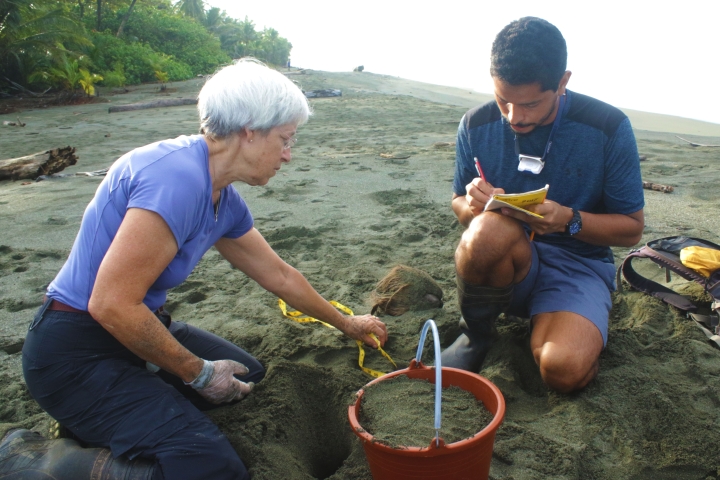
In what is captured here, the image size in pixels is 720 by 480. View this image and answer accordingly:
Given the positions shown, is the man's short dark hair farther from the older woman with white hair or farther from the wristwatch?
the older woman with white hair

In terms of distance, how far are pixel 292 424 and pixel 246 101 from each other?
1.32 metres

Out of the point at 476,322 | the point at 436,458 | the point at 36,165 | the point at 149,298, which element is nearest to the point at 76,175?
the point at 36,165

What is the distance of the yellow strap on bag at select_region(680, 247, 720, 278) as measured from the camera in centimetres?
278

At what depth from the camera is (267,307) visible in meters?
3.29

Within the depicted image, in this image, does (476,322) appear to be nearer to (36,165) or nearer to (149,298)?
(149,298)

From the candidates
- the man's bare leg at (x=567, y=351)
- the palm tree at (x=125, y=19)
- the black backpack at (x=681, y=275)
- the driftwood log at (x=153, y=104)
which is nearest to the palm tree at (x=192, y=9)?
the palm tree at (x=125, y=19)

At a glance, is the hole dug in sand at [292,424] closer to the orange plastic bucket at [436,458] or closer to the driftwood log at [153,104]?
the orange plastic bucket at [436,458]

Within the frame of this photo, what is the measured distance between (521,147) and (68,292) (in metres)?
2.08

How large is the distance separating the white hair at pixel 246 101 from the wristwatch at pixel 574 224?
130 centimetres

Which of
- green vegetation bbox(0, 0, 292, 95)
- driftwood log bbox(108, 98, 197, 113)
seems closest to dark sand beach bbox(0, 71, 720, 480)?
driftwood log bbox(108, 98, 197, 113)

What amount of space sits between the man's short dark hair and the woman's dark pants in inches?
73.6

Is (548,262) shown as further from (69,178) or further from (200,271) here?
(69,178)

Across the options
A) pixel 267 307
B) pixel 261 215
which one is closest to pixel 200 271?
pixel 267 307

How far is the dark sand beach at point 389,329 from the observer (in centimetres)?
205
